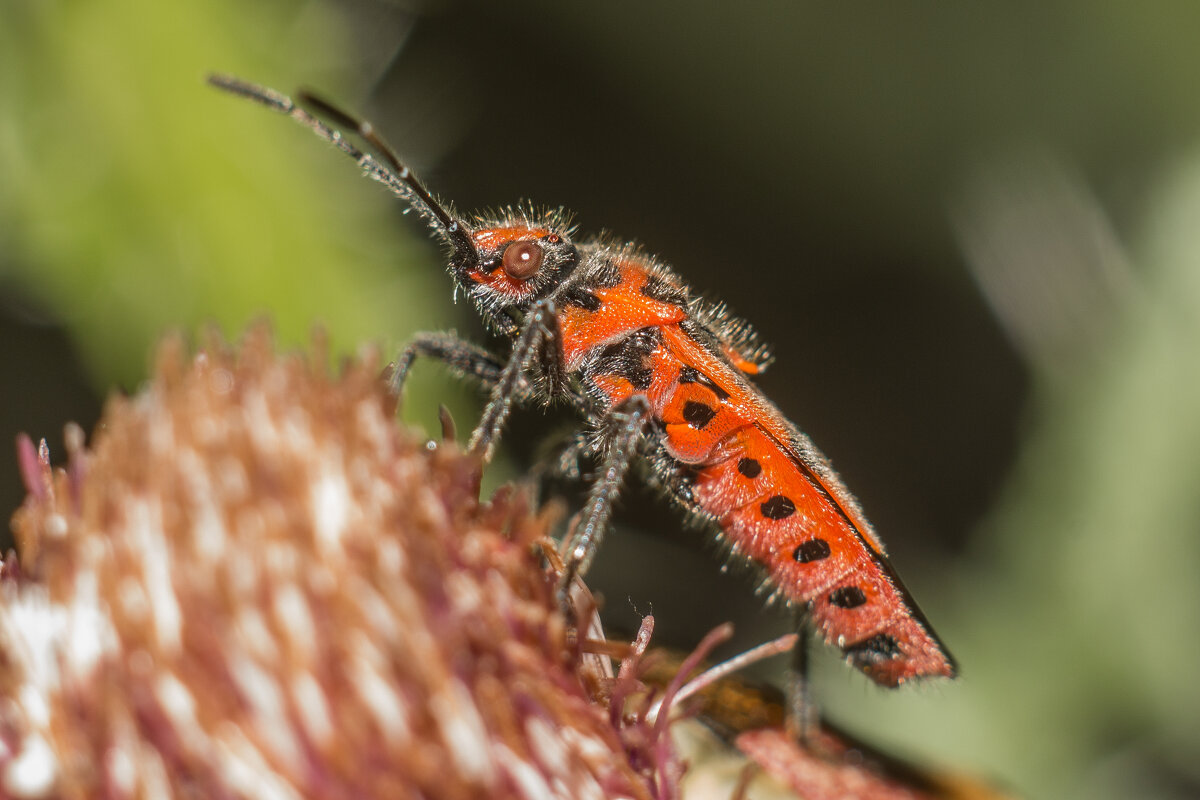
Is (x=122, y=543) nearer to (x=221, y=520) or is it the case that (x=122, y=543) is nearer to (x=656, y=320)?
(x=221, y=520)

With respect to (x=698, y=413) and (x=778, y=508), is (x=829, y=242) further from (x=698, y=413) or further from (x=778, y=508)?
(x=778, y=508)

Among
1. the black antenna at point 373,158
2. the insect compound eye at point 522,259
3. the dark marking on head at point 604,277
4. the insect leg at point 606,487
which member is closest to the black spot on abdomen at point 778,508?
the insect leg at point 606,487

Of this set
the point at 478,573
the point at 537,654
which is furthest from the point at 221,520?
the point at 537,654

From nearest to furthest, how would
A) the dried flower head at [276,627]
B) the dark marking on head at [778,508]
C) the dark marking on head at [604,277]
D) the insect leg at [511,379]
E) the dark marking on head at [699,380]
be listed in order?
the dried flower head at [276,627] < the insect leg at [511,379] < the dark marking on head at [778,508] < the dark marking on head at [699,380] < the dark marking on head at [604,277]

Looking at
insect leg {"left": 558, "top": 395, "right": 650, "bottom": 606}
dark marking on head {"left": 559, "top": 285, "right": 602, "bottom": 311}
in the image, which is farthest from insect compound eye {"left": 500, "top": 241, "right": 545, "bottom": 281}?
insect leg {"left": 558, "top": 395, "right": 650, "bottom": 606}

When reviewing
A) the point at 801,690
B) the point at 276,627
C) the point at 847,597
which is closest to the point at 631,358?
the point at 847,597

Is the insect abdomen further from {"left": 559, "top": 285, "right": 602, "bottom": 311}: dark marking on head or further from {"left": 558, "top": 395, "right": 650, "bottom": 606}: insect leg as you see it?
{"left": 559, "top": 285, "right": 602, "bottom": 311}: dark marking on head

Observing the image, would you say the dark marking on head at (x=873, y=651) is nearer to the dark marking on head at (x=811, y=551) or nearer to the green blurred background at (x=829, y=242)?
the dark marking on head at (x=811, y=551)
